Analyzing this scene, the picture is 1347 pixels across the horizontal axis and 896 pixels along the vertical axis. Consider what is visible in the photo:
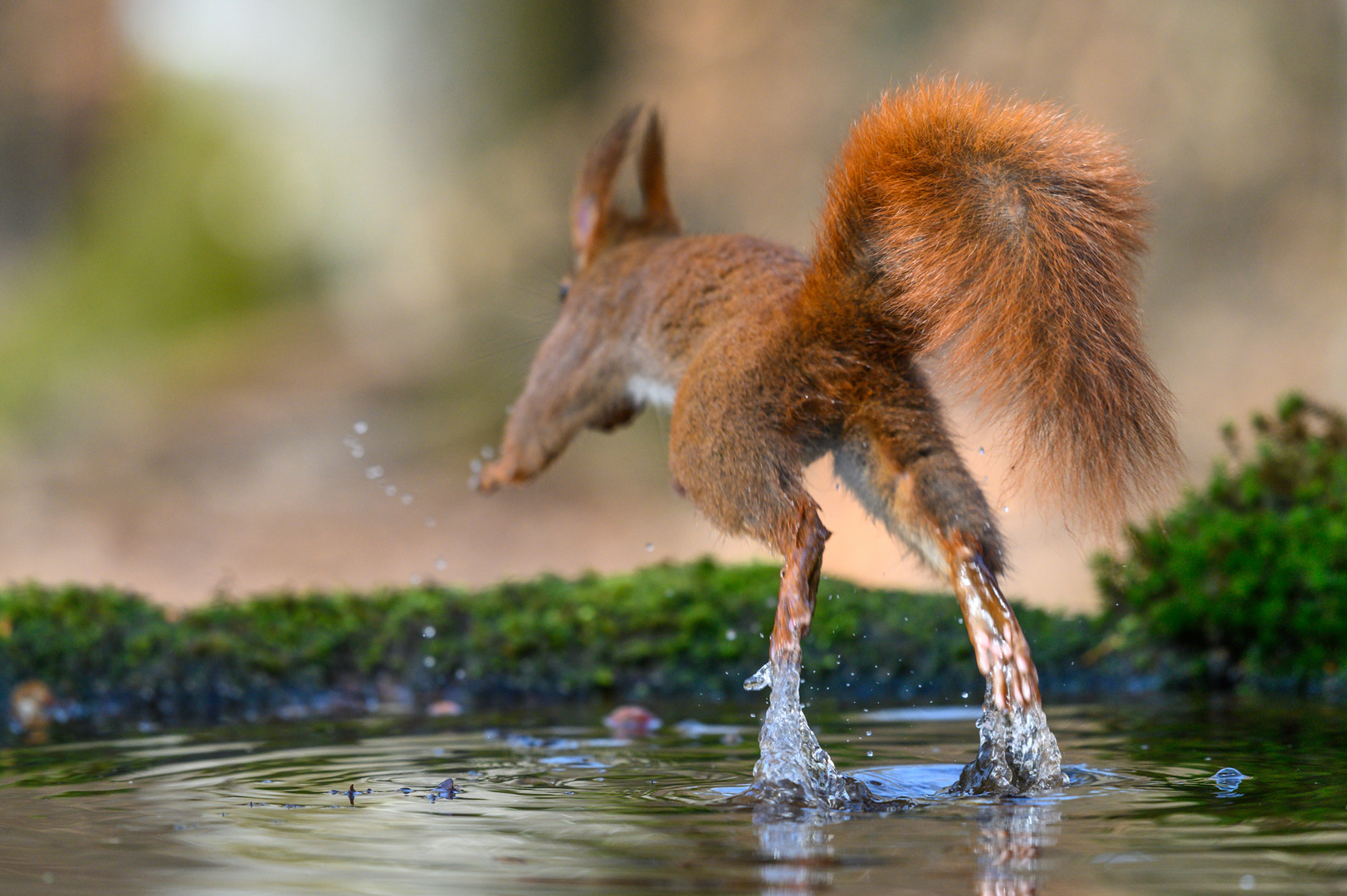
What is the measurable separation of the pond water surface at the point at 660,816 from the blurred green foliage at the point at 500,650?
87 cm

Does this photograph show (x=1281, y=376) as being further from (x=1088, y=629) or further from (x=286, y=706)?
(x=286, y=706)

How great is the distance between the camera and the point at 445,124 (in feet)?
37.4

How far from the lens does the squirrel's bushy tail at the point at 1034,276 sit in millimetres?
3186

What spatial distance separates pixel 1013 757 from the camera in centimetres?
338

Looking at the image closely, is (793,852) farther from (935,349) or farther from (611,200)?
(611,200)

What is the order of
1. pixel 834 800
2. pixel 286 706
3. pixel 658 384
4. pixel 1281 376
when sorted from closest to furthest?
pixel 834 800
pixel 658 384
pixel 286 706
pixel 1281 376

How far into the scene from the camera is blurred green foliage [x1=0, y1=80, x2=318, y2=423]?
37.9 feet

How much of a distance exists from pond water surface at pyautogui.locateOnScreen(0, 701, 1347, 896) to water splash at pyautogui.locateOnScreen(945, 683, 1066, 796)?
84mm

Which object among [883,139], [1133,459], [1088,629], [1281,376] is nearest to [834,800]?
[1133,459]

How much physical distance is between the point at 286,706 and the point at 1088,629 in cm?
312

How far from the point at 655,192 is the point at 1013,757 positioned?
2619 mm

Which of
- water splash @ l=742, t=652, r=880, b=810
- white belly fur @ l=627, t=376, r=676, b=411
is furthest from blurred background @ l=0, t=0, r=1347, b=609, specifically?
water splash @ l=742, t=652, r=880, b=810

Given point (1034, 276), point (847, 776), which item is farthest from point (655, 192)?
point (847, 776)

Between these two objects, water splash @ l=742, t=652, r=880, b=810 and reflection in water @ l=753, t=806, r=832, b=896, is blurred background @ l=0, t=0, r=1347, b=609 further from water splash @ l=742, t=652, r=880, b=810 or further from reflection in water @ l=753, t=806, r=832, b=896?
reflection in water @ l=753, t=806, r=832, b=896
